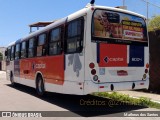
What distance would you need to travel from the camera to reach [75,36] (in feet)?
32.0

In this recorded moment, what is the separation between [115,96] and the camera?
12.3 meters

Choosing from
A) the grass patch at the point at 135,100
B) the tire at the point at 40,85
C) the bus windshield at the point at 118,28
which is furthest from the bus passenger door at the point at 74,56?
the tire at the point at 40,85

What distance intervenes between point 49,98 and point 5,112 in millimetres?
3314

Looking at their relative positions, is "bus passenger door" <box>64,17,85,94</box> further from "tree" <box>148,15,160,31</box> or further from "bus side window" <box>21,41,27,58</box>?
"bus side window" <box>21,41,27,58</box>

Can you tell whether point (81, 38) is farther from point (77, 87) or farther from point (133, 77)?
point (133, 77)

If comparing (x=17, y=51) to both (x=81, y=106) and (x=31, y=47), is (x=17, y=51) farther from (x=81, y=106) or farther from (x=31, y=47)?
(x=81, y=106)

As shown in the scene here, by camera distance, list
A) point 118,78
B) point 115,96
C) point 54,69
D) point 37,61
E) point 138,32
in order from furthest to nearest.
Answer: point 37,61
point 115,96
point 54,69
point 138,32
point 118,78

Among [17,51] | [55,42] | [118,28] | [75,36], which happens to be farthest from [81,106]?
[17,51]

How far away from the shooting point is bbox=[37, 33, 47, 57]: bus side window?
12820 mm

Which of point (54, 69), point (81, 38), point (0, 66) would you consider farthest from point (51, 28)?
point (0, 66)

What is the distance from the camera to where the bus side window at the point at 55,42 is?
11.0 meters

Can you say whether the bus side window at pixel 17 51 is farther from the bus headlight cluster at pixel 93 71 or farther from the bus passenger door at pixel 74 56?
the bus headlight cluster at pixel 93 71


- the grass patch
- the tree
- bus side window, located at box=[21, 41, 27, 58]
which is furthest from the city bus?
bus side window, located at box=[21, 41, 27, 58]

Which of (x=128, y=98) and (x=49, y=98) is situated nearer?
(x=128, y=98)
